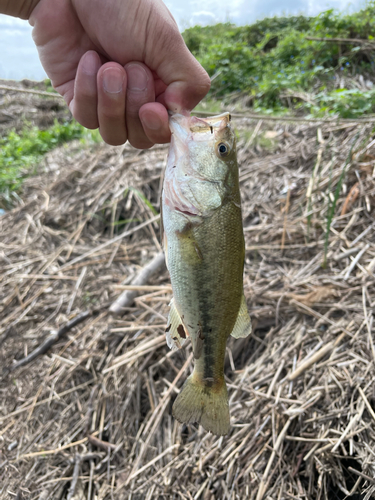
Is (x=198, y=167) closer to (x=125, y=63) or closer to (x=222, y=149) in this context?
(x=222, y=149)

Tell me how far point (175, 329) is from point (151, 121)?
3.54 ft

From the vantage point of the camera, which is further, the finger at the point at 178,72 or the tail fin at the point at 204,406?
the finger at the point at 178,72

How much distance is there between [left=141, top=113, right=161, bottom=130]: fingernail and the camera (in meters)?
1.71

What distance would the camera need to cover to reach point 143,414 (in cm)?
274

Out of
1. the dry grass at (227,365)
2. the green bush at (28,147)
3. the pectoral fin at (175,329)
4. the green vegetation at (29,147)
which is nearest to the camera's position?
the pectoral fin at (175,329)

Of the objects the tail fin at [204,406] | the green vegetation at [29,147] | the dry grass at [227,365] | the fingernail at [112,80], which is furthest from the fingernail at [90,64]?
the green vegetation at [29,147]

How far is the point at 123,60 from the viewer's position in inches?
71.7

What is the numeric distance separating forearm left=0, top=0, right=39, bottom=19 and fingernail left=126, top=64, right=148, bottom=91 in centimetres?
69

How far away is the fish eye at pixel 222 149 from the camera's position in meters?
1.64

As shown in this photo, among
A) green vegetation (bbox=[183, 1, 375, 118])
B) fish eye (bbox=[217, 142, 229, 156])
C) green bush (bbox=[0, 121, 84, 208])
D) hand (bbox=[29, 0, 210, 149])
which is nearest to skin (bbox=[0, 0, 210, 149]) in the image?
hand (bbox=[29, 0, 210, 149])

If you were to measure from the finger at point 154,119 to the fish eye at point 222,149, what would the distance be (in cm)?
31

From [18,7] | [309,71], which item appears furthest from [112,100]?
[309,71]

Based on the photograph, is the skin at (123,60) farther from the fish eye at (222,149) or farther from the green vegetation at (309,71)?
the green vegetation at (309,71)

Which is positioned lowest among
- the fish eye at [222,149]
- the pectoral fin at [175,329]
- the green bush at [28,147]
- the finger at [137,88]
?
the green bush at [28,147]
